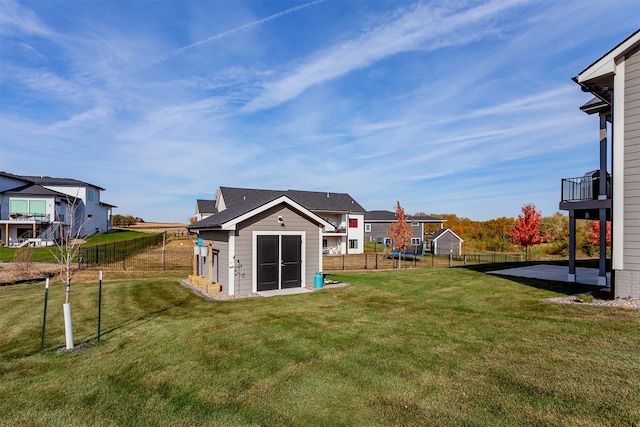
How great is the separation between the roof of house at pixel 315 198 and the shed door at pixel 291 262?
2095 centimetres

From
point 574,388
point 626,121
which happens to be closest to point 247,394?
point 574,388

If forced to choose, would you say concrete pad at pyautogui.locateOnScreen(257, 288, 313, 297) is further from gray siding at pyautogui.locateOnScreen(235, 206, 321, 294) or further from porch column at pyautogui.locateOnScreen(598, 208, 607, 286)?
porch column at pyautogui.locateOnScreen(598, 208, 607, 286)

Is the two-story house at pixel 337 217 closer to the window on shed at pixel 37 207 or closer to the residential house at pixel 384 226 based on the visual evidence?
the residential house at pixel 384 226

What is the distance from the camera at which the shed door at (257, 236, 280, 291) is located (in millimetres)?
14250

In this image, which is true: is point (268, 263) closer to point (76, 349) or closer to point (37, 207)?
point (76, 349)

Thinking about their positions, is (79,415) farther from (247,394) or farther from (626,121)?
(626,121)

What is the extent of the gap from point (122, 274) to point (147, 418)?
1842 centimetres

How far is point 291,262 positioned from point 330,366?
28.8 feet

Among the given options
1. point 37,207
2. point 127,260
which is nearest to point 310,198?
point 127,260

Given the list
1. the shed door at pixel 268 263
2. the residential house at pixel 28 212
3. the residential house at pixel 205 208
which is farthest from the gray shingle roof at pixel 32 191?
the shed door at pixel 268 263

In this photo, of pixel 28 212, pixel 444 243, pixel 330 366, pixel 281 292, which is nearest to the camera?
pixel 330 366

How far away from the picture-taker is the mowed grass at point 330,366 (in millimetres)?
4754

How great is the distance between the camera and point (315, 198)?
139 ft

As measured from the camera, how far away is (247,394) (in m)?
5.37
